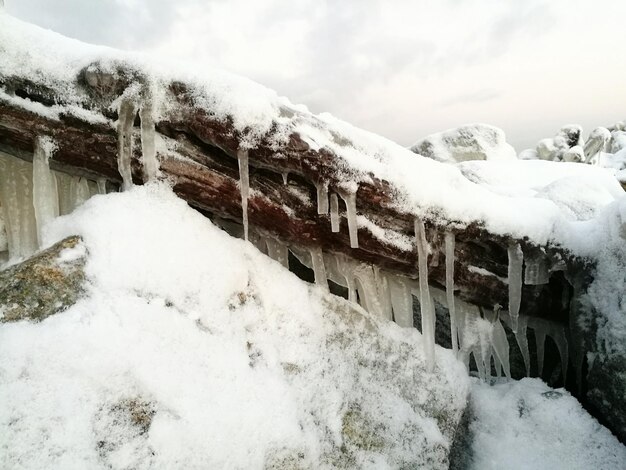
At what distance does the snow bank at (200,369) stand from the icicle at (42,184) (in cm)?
32

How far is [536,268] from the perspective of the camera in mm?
3424

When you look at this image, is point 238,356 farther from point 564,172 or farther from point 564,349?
point 564,172

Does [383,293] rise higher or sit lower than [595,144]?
lower

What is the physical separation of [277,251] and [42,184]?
1732mm

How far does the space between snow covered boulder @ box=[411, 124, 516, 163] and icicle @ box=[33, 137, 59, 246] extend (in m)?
12.1

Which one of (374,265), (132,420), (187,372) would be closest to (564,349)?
(374,265)

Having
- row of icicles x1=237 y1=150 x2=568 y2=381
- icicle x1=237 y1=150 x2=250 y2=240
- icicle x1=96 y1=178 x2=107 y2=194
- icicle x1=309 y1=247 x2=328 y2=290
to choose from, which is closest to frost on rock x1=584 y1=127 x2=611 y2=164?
row of icicles x1=237 y1=150 x2=568 y2=381

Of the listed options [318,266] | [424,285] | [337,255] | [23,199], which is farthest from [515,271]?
[23,199]

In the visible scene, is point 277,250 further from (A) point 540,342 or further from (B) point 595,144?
(B) point 595,144

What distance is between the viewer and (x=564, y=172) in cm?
848

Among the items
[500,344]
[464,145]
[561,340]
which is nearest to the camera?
[500,344]

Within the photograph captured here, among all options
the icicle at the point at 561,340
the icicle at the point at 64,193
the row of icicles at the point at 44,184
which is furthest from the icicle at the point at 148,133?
the icicle at the point at 561,340

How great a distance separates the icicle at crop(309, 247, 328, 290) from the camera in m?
3.23

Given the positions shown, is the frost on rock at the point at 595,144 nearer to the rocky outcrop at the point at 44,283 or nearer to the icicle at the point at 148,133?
the icicle at the point at 148,133
